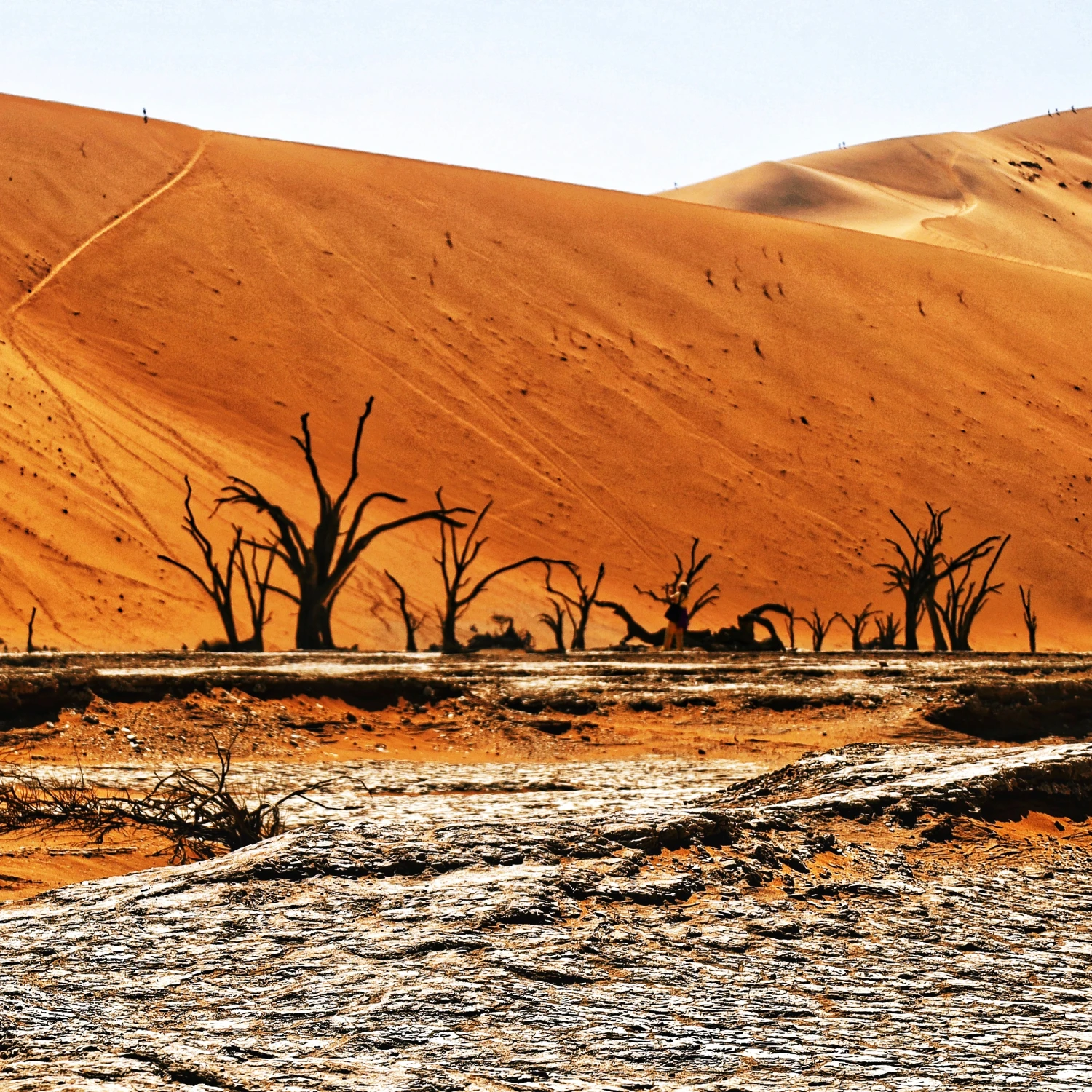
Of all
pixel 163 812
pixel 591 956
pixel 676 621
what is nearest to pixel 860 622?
pixel 676 621

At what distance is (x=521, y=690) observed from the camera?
1165 centimetres

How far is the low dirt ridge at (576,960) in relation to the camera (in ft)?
9.96

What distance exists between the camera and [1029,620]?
30.2 meters

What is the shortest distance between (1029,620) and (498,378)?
18.4m

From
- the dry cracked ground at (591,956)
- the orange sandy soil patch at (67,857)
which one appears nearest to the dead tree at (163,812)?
the orange sandy soil patch at (67,857)

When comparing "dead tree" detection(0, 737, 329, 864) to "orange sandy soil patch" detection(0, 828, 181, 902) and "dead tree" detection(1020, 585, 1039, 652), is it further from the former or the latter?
"dead tree" detection(1020, 585, 1039, 652)

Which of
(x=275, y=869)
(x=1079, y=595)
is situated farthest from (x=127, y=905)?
(x=1079, y=595)

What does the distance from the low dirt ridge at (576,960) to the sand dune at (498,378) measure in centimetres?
2430

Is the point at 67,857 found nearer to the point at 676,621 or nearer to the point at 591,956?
the point at 591,956

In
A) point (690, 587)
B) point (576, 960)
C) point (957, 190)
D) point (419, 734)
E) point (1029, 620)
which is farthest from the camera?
point (957, 190)

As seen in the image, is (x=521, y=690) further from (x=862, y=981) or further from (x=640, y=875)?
(x=862, y=981)

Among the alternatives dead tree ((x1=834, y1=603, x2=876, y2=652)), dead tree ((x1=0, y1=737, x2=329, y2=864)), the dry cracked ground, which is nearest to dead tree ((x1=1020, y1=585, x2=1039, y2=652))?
dead tree ((x1=834, y1=603, x2=876, y2=652))

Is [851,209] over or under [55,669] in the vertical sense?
over

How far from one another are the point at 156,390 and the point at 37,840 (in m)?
34.1
